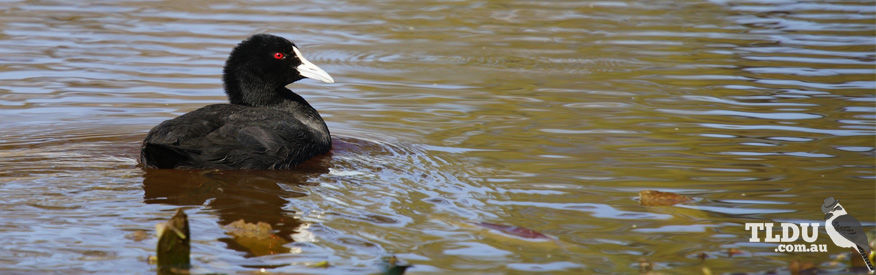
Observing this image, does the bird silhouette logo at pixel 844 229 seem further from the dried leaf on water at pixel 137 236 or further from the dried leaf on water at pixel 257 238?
the dried leaf on water at pixel 137 236

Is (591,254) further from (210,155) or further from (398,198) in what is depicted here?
(210,155)

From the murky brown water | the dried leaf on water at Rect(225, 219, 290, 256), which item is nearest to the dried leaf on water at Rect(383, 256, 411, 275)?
the murky brown water

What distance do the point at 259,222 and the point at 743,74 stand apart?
6.40m

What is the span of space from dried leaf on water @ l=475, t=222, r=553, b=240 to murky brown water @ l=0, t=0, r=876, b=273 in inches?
3.5

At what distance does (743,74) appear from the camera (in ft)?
34.8

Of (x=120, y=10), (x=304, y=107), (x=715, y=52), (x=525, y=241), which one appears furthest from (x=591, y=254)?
(x=120, y=10)

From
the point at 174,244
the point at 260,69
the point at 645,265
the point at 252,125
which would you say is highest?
the point at 260,69

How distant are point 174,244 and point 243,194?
1.73 meters

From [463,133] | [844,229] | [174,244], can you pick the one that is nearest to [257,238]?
[174,244]

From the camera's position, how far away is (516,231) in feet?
18.1

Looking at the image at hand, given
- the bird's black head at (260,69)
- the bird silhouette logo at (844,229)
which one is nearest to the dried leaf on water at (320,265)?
the bird silhouette logo at (844,229)

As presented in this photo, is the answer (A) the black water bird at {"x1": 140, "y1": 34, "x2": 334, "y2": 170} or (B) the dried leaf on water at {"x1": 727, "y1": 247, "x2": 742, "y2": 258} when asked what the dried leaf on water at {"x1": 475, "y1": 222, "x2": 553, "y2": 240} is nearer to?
(B) the dried leaf on water at {"x1": 727, "y1": 247, "x2": 742, "y2": 258}

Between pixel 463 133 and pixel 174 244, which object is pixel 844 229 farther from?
pixel 174 244

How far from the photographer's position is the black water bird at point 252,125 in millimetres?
6625
